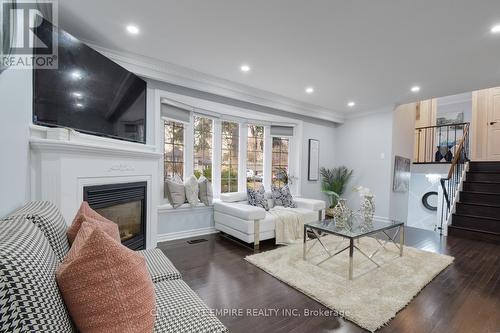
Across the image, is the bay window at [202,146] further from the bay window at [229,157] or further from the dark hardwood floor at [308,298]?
the dark hardwood floor at [308,298]

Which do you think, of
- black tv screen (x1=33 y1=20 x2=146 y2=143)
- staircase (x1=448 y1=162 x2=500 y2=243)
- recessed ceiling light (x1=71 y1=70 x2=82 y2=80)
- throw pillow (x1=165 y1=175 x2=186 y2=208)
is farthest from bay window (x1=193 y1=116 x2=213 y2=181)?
staircase (x1=448 y1=162 x2=500 y2=243)

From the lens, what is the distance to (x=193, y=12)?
6.98 ft

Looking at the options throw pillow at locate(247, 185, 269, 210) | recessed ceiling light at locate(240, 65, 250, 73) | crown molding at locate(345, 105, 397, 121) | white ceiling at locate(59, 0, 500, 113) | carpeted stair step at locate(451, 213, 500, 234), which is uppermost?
white ceiling at locate(59, 0, 500, 113)

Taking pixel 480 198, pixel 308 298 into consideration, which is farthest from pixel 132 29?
pixel 480 198

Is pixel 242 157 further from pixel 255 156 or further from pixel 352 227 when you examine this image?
pixel 352 227

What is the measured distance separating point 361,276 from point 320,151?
3464 millimetres

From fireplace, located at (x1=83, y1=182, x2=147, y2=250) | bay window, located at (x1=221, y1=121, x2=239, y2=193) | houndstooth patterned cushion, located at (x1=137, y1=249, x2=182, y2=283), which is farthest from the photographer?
bay window, located at (x1=221, y1=121, x2=239, y2=193)

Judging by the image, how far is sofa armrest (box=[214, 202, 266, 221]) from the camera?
3293mm

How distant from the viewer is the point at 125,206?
2799 mm

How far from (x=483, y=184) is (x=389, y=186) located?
1.83 metres

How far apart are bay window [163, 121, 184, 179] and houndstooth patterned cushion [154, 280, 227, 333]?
8.35 feet

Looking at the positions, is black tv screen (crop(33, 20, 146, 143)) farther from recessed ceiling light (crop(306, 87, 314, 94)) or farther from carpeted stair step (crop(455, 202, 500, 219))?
carpeted stair step (crop(455, 202, 500, 219))

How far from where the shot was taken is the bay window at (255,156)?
474cm

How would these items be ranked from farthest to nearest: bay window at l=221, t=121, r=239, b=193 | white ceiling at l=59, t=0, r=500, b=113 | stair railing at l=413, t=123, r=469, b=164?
stair railing at l=413, t=123, r=469, b=164, bay window at l=221, t=121, r=239, b=193, white ceiling at l=59, t=0, r=500, b=113
